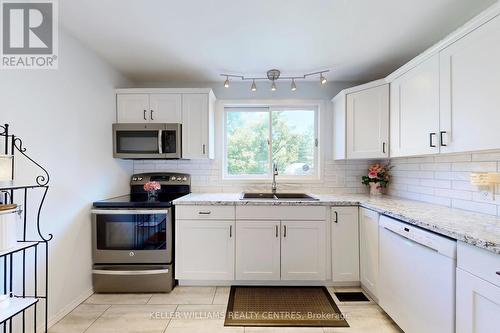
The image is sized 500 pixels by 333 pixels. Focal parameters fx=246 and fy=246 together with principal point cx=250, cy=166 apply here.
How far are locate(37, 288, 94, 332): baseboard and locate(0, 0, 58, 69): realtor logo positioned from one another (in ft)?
5.98

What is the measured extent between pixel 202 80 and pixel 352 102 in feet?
5.85

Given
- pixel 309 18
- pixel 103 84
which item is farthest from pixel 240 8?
pixel 103 84

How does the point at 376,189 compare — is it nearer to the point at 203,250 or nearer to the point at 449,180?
the point at 449,180

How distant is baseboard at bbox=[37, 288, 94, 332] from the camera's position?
185 centimetres

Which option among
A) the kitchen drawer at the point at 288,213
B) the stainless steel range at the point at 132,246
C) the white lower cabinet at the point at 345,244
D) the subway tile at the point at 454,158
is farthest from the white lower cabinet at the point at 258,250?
the subway tile at the point at 454,158

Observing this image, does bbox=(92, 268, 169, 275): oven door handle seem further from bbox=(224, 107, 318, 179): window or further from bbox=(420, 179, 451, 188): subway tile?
bbox=(420, 179, 451, 188): subway tile

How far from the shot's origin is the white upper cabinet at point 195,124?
274 cm

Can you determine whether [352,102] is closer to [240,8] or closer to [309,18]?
[309,18]

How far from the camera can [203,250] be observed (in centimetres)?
244

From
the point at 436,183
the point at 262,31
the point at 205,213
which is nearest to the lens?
the point at 262,31

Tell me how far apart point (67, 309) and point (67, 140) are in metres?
1.39

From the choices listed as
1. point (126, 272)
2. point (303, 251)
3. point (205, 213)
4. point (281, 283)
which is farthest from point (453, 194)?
point (126, 272)

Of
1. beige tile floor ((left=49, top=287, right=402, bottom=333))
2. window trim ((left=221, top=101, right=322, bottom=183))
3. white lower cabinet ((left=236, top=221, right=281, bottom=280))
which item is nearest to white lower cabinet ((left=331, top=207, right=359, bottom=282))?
beige tile floor ((left=49, top=287, right=402, bottom=333))

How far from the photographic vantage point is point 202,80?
3053 mm
